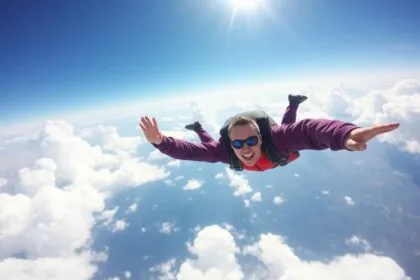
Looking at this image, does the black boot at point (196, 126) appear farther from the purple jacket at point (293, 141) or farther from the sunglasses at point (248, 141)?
the sunglasses at point (248, 141)

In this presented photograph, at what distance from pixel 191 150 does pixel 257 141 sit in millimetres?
1132

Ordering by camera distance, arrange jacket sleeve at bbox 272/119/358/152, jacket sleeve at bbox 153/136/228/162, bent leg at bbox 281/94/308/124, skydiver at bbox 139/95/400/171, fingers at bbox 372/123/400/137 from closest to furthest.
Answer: fingers at bbox 372/123/400/137, jacket sleeve at bbox 272/119/358/152, skydiver at bbox 139/95/400/171, jacket sleeve at bbox 153/136/228/162, bent leg at bbox 281/94/308/124

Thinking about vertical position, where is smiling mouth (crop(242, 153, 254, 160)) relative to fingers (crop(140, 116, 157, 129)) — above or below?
below

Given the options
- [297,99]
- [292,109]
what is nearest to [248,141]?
[292,109]

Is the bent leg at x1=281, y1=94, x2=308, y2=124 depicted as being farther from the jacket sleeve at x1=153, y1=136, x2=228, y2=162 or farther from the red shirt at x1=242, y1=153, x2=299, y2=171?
the jacket sleeve at x1=153, y1=136, x2=228, y2=162

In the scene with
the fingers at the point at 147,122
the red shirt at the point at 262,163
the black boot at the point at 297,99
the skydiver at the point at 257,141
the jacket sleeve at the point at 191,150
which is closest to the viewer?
the skydiver at the point at 257,141

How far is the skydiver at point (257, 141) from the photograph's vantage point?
7.21 feet

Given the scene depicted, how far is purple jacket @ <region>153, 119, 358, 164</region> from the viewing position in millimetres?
2115

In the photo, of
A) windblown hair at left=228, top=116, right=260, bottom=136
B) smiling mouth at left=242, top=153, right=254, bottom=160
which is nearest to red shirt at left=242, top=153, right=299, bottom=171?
smiling mouth at left=242, top=153, right=254, bottom=160

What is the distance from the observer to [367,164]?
199000 mm

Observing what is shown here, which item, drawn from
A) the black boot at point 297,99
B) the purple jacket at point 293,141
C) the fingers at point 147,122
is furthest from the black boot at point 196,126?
the black boot at point 297,99

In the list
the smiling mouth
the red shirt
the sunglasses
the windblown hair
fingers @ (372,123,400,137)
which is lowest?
the red shirt

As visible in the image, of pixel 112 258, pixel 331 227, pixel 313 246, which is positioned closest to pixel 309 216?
pixel 331 227

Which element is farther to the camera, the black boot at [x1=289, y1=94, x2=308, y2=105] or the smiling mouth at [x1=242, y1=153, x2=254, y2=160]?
the black boot at [x1=289, y1=94, x2=308, y2=105]
